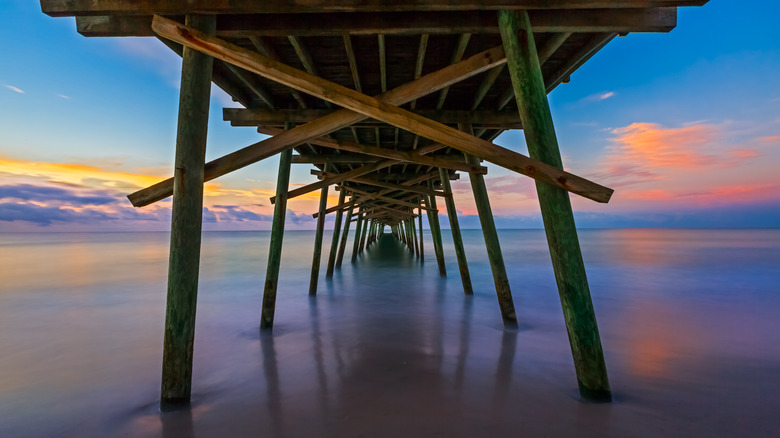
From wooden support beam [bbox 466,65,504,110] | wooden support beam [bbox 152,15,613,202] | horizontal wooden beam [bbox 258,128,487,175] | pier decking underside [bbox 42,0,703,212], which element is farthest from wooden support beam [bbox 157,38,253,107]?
wooden support beam [bbox 466,65,504,110]

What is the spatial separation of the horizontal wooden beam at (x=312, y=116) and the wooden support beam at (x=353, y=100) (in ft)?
7.59

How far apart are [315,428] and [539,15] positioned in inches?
135

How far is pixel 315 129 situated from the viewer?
2.86 meters

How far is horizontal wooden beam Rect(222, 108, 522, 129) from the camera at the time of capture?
4676 millimetres

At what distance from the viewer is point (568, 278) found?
227 cm

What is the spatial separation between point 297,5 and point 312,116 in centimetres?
240

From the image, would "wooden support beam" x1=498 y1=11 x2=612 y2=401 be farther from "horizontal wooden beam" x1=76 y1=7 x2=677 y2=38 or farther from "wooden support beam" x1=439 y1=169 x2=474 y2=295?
"wooden support beam" x1=439 y1=169 x2=474 y2=295

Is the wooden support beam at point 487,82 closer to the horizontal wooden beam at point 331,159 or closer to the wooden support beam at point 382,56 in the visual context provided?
the wooden support beam at point 382,56

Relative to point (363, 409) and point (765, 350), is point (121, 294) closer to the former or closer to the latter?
point (363, 409)

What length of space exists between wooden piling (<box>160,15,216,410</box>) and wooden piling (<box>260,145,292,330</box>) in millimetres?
2170

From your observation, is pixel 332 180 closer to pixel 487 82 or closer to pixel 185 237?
pixel 487 82

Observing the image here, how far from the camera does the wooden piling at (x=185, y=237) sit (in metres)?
2.31

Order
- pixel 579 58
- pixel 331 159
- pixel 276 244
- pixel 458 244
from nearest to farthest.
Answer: pixel 579 58, pixel 276 244, pixel 331 159, pixel 458 244


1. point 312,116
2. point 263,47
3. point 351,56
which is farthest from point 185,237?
point 312,116
